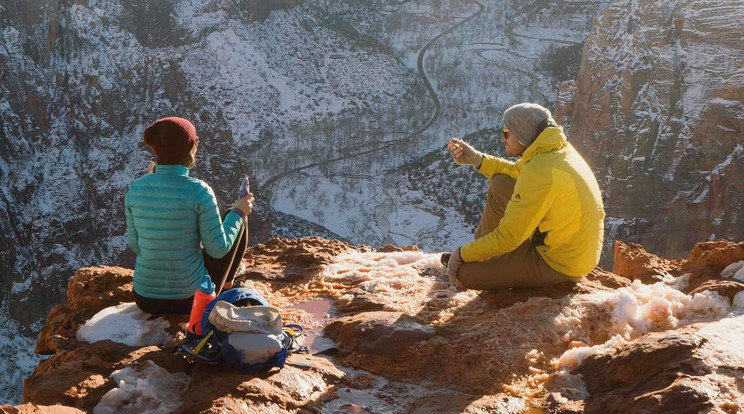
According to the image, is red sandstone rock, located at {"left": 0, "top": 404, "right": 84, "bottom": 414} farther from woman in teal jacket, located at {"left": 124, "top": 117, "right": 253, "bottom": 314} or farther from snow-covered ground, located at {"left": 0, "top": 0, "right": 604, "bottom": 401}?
snow-covered ground, located at {"left": 0, "top": 0, "right": 604, "bottom": 401}

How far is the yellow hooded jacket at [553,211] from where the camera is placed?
427cm

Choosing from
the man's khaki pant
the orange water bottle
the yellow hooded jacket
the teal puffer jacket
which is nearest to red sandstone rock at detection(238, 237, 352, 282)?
the teal puffer jacket

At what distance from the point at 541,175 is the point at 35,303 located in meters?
37.2

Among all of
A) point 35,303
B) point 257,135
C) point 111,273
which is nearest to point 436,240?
point 257,135

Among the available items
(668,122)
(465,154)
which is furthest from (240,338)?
(668,122)

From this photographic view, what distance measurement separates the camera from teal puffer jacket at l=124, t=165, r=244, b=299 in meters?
4.07

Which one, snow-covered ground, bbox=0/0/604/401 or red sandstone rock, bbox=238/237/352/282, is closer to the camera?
red sandstone rock, bbox=238/237/352/282

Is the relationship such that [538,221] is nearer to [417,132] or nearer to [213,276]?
[213,276]

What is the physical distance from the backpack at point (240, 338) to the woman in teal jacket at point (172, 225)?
0.49 meters

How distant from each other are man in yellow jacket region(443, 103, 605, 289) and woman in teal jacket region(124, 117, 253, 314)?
1.49 m

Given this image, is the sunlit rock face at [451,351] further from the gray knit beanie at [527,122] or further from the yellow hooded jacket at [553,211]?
the gray knit beanie at [527,122]

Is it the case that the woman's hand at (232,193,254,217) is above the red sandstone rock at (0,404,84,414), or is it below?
above

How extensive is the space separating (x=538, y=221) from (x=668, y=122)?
32379 millimetres

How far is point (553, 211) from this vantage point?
14.4 feet
